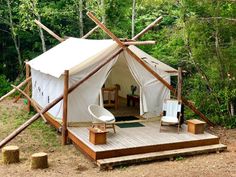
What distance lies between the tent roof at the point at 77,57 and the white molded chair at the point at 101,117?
1.00 meters

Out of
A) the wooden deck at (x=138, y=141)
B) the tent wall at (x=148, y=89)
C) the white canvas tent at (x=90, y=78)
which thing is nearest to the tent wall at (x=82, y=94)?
the white canvas tent at (x=90, y=78)

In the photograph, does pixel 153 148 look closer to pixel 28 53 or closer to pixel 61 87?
pixel 61 87

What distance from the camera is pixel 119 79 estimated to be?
12.6 meters

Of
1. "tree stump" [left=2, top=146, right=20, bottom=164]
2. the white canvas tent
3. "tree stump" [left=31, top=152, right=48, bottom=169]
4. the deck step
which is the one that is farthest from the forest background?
"tree stump" [left=2, top=146, right=20, bottom=164]

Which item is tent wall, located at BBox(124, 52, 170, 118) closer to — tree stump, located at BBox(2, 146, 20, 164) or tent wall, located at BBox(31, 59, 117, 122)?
tent wall, located at BBox(31, 59, 117, 122)

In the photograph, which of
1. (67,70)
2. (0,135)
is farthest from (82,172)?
(0,135)

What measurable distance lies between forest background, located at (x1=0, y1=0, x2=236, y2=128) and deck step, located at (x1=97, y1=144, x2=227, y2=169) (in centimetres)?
235

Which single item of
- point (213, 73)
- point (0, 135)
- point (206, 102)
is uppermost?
point (213, 73)

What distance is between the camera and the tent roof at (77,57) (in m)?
8.70

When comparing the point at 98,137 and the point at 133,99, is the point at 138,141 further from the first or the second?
the point at 133,99

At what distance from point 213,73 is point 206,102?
0.84 m

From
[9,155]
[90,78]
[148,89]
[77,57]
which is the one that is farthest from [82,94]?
[9,155]

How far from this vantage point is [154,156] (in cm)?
692

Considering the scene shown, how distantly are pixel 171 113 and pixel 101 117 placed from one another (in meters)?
1.64
